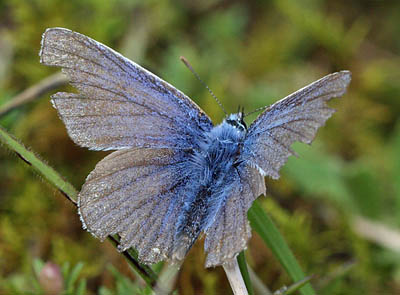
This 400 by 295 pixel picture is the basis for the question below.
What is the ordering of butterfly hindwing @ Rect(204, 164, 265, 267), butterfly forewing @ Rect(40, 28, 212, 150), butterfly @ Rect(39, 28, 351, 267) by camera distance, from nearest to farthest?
butterfly hindwing @ Rect(204, 164, 265, 267) → butterfly @ Rect(39, 28, 351, 267) → butterfly forewing @ Rect(40, 28, 212, 150)

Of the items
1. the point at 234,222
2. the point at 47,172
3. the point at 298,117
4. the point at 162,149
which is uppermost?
the point at 47,172

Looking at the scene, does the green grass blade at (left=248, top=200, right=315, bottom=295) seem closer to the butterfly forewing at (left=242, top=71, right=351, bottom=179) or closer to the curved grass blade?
the butterfly forewing at (left=242, top=71, right=351, bottom=179)

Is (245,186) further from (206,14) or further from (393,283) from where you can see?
(206,14)

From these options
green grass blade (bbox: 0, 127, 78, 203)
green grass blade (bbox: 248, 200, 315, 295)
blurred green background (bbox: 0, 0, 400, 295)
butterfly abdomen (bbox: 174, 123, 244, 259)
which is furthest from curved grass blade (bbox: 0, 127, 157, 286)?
Result: green grass blade (bbox: 248, 200, 315, 295)

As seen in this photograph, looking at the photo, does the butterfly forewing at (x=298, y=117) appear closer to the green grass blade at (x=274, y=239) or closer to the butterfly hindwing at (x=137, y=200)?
the green grass blade at (x=274, y=239)

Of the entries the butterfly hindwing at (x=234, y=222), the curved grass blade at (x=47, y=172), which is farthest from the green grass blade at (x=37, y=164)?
the butterfly hindwing at (x=234, y=222)

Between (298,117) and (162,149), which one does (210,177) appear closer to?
(162,149)

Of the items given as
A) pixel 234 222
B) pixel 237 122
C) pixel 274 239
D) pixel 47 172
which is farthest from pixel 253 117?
pixel 47 172

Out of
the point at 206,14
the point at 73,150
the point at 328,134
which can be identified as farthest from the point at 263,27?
the point at 73,150
